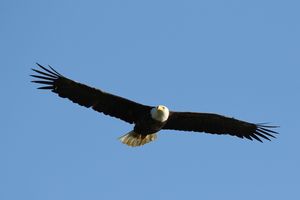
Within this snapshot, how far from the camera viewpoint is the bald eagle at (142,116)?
1803 centimetres

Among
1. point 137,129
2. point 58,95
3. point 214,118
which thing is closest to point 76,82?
point 58,95

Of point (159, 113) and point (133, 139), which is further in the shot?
point (133, 139)

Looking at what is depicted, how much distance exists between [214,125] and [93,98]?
2618mm

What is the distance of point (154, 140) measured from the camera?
1930 centimetres

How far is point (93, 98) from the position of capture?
1823 centimetres

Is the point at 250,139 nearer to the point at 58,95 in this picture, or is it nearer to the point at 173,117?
the point at 173,117

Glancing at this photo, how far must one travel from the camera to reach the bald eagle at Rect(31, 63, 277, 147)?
1803cm

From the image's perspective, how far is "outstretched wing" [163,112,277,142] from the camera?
18.8 metres

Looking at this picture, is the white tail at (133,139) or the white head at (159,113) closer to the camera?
the white head at (159,113)

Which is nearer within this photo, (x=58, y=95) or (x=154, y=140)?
(x=58, y=95)

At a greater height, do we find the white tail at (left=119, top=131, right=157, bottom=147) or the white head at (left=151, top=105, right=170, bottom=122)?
the white head at (left=151, top=105, right=170, bottom=122)

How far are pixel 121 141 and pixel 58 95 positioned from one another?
1.80 m

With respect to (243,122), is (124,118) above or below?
below

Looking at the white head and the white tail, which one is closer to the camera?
the white head
